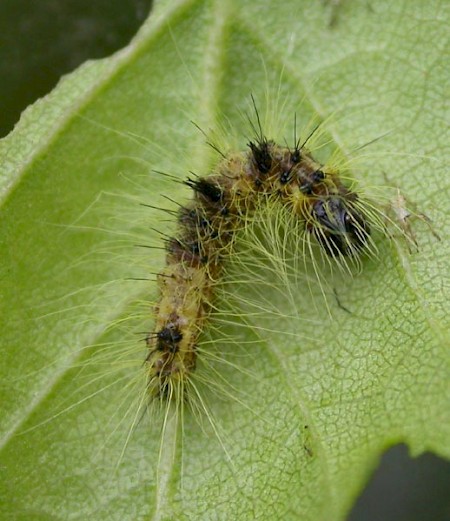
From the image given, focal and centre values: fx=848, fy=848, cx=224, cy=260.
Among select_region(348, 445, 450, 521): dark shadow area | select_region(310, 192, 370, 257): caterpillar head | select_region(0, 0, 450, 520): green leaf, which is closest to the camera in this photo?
select_region(0, 0, 450, 520): green leaf

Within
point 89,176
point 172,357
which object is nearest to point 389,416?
point 172,357

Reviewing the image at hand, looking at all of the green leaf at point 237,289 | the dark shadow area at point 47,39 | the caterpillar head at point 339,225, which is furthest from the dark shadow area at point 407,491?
the dark shadow area at point 47,39

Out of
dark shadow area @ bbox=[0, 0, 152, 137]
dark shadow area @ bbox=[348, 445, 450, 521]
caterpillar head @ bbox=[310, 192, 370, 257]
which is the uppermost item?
dark shadow area @ bbox=[0, 0, 152, 137]

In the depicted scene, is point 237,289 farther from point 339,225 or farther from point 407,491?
point 407,491

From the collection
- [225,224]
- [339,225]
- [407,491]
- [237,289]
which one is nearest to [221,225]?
[225,224]

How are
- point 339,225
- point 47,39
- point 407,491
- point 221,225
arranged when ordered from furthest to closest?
1. point 407,491
2. point 47,39
3. point 221,225
4. point 339,225

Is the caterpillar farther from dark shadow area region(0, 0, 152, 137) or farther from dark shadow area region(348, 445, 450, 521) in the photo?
dark shadow area region(348, 445, 450, 521)

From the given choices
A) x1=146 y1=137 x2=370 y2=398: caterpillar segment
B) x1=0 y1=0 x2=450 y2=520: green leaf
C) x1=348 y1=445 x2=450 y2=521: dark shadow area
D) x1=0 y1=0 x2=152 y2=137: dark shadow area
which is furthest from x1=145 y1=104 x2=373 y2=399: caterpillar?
x1=348 y1=445 x2=450 y2=521: dark shadow area
